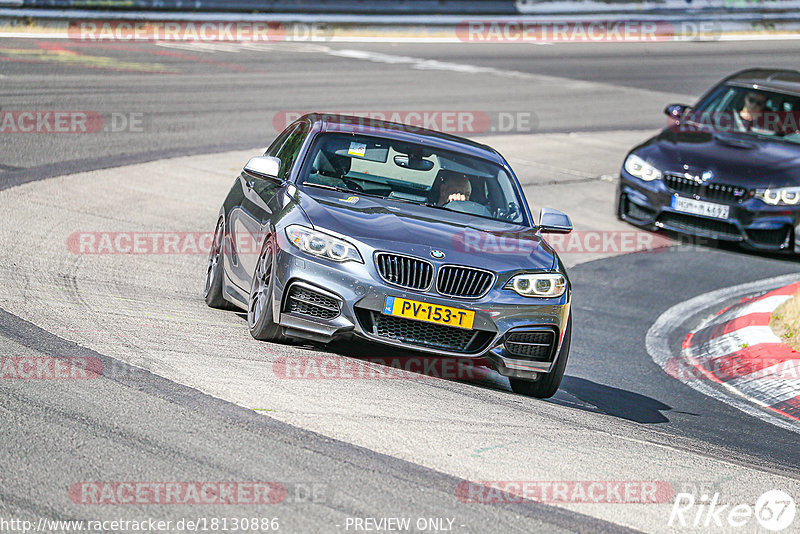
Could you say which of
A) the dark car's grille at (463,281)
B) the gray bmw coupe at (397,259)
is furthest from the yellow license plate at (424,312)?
the dark car's grille at (463,281)

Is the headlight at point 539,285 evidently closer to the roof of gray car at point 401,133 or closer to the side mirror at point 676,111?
the roof of gray car at point 401,133

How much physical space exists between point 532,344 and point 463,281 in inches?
22.9

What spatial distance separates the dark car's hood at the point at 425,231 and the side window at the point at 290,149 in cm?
50

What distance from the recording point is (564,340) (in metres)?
7.77

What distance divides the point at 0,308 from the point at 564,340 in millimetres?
3476

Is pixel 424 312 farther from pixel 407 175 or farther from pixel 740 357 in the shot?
pixel 740 357

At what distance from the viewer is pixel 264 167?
A: 8297mm

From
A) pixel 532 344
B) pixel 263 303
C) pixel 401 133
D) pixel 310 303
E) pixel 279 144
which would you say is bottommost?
pixel 532 344

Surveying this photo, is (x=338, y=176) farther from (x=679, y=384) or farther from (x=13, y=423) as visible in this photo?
(x=13, y=423)

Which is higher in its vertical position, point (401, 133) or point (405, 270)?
point (401, 133)

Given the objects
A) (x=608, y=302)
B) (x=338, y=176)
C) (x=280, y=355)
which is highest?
(x=338, y=176)

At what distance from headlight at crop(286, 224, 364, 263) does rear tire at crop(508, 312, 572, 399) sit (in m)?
1.40

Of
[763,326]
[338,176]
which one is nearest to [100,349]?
[338,176]

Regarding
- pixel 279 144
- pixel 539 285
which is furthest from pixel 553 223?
pixel 279 144
